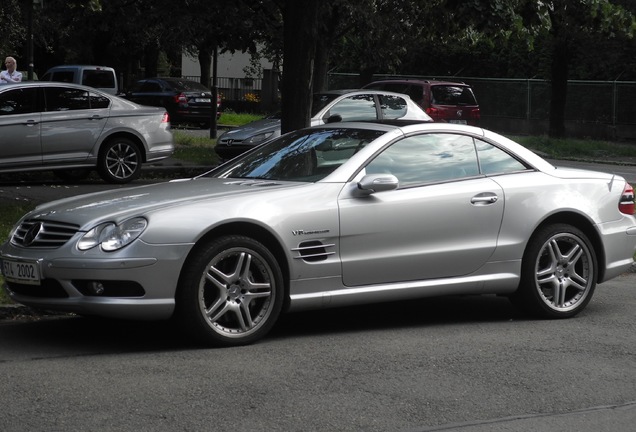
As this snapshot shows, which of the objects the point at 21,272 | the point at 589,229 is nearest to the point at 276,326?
the point at 21,272

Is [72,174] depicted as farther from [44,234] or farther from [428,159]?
[44,234]

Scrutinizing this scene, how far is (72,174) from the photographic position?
61.3 ft

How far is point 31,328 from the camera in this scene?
778 centimetres

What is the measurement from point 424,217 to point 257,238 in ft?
4.09

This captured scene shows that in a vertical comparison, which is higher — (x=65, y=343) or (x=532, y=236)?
(x=532, y=236)

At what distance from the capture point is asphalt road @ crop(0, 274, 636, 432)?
18.5 feet

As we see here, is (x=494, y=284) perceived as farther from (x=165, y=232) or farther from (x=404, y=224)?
(x=165, y=232)

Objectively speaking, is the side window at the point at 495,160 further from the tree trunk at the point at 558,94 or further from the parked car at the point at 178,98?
the parked car at the point at 178,98

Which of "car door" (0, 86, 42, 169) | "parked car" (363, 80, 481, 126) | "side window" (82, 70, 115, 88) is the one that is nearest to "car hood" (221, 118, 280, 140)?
"car door" (0, 86, 42, 169)

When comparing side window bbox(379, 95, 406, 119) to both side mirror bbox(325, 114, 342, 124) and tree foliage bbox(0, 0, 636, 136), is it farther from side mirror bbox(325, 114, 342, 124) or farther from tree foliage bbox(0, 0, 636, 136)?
tree foliage bbox(0, 0, 636, 136)

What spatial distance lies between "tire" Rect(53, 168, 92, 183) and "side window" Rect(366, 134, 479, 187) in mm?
10964

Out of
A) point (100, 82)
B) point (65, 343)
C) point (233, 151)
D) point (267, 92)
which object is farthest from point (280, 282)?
point (267, 92)

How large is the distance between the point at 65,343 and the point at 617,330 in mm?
3798

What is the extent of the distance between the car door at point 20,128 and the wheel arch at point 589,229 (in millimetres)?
10140
